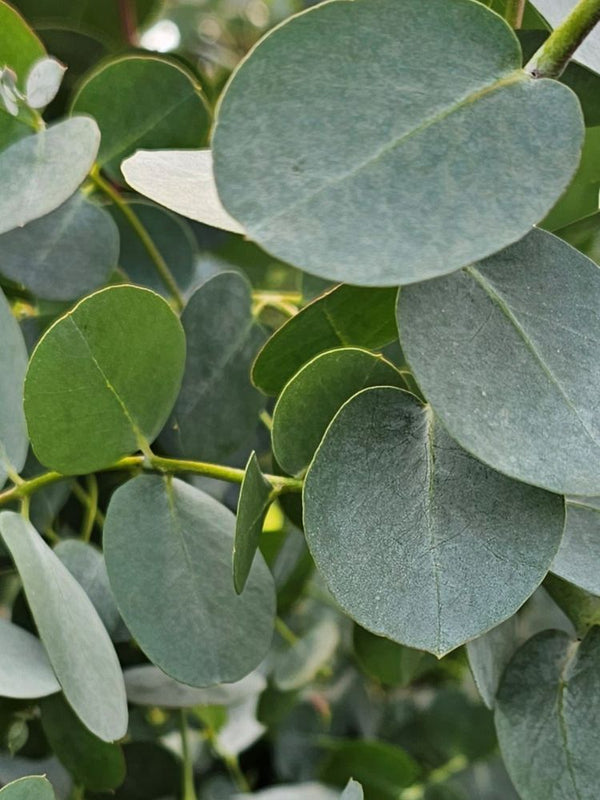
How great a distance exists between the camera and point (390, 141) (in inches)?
11.0

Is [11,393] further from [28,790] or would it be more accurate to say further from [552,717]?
[552,717]

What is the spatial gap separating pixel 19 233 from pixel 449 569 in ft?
1.00

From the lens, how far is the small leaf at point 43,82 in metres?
0.45

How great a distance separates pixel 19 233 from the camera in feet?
1.64

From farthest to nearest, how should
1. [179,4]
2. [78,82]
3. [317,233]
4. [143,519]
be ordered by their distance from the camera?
[179,4] → [78,82] → [143,519] → [317,233]

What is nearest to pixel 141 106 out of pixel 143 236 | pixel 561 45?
pixel 143 236

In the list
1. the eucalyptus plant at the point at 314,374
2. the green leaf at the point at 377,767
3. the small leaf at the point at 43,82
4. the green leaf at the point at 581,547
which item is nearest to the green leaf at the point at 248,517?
the eucalyptus plant at the point at 314,374

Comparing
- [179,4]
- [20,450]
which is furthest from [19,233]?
[179,4]

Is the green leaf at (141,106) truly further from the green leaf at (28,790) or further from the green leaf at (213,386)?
the green leaf at (28,790)

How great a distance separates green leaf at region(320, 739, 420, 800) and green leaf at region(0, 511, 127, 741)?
1.20 ft

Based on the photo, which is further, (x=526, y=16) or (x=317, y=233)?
(x=526, y=16)

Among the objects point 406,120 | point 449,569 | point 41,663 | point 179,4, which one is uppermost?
point 406,120

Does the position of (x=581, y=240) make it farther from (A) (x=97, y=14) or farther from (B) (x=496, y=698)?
(A) (x=97, y=14)

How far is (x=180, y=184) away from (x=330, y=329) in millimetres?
83
